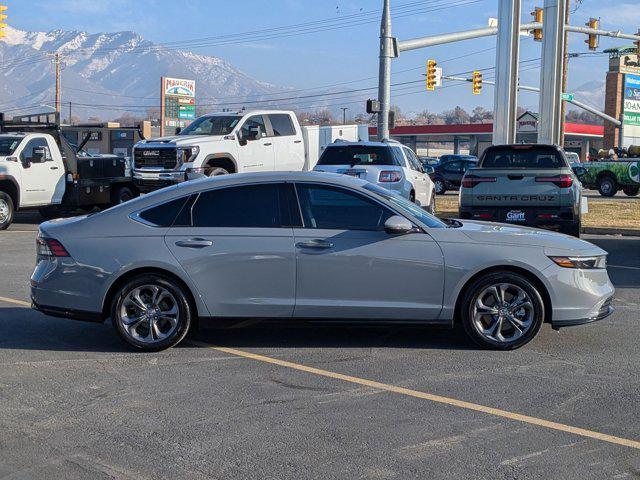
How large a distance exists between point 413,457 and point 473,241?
9.23 feet

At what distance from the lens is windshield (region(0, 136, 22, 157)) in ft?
59.9

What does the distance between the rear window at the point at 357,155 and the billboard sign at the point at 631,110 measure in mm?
50809

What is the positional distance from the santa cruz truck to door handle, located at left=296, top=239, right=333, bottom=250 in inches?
1104

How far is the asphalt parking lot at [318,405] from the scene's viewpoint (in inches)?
190

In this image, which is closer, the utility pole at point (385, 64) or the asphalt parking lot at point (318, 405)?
the asphalt parking lot at point (318, 405)

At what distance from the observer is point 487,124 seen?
76438 millimetres

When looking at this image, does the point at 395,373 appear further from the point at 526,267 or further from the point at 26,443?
the point at 26,443

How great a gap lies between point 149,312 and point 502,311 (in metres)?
3.01

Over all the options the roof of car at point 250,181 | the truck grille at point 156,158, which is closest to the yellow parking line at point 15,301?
the roof of car at point 250,181

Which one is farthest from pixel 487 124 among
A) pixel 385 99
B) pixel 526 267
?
pixel 526 267

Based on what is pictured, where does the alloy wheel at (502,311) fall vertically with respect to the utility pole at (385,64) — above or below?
below

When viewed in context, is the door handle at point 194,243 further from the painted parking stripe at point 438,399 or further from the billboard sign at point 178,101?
the billboard sign at point 178,101

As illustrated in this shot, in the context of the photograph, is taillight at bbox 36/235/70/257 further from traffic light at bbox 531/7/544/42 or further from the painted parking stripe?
traffic light at bbox 531/7/544/42

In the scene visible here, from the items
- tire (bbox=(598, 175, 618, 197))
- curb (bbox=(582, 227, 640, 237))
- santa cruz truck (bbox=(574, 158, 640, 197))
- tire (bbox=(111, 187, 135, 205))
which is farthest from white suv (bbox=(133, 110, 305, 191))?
tire (bbox=(598, 175, 618, 197))
